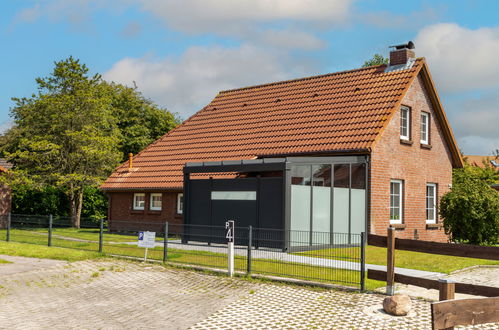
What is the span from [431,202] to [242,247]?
10689 millimetres

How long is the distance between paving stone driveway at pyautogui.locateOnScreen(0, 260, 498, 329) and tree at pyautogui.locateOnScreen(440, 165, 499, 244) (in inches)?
457

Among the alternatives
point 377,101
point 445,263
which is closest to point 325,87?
point 377,101

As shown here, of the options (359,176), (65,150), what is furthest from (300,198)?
(65,150)

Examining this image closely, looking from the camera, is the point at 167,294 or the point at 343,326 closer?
the point at 343,326

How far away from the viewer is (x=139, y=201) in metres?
27.4

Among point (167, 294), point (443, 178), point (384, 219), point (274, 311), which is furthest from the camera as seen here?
point (443, 178)

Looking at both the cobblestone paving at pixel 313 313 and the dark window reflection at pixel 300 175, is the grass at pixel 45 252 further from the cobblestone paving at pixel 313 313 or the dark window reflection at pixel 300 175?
the cobblestone paving at pixel 313 313

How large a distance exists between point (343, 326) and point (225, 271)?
5.29 m

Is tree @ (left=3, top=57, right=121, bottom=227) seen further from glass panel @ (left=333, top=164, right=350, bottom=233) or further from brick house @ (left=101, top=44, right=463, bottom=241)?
glass panel @ (left=333, top=164, right=350, bottom=233)

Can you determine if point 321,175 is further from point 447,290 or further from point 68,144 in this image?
point 68,144

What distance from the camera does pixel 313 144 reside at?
22.0 metres

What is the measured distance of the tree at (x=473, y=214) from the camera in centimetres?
2078

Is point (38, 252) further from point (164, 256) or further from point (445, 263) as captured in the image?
point (445, 263)

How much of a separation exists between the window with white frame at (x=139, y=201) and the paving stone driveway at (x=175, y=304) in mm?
13638
